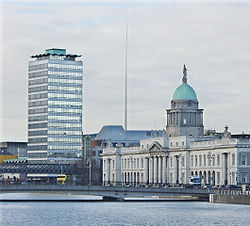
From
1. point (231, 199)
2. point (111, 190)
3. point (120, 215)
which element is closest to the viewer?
point (120, 215)

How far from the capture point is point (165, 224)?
126750 mm

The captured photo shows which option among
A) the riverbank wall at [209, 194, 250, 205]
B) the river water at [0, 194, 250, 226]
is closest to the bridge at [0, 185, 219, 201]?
the river water at [0, 194, 250, 226]

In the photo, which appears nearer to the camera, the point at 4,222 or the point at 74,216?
the point at 4,222

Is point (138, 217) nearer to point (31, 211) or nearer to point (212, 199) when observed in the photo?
point (31, 211)

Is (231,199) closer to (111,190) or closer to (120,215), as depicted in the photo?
(111,190)

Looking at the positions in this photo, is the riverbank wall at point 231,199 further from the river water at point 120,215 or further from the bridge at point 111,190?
the bridge at point 111,190

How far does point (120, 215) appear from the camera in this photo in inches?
5738

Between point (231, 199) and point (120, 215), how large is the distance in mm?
31064

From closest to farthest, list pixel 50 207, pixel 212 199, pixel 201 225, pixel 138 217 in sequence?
1. pixel 201 225
2. pixel 138 217
3. pixel 50 207
4. pixel 212 199

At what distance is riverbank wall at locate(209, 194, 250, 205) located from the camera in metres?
167

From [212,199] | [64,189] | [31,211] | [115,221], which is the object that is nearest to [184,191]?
[212,199]

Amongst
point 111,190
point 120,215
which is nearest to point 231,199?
point 111,190

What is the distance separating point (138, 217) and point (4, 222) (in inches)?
792

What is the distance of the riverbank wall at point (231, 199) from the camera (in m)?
167
